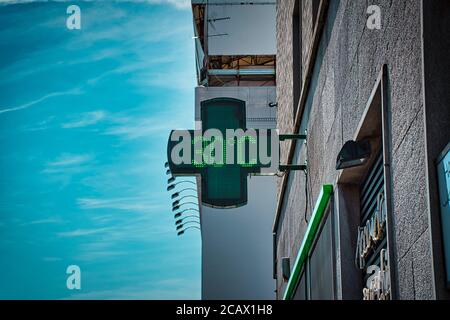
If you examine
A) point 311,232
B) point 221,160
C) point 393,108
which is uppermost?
point 221,160

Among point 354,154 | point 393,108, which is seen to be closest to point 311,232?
point 354,154

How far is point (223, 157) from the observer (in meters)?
13.9

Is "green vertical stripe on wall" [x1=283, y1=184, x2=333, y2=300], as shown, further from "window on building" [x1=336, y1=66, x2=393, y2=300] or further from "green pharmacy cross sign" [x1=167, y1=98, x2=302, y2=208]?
"green pharmacy cross sign" [x1=167, y1=98, x2=302, y2=208]

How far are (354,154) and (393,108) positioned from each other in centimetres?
178

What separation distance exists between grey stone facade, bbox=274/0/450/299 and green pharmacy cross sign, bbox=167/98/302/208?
650 mm

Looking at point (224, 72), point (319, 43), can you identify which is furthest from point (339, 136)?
A: point (224, 72)

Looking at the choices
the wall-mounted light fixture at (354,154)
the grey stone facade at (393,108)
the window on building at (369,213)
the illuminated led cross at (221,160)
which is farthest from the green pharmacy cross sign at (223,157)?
the wall-mounted light fixture at (354,154)

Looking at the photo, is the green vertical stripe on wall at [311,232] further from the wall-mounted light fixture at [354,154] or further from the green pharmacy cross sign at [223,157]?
the wall-mounted light fixture at [354,154]

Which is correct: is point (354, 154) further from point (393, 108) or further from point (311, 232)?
point (311, 232)

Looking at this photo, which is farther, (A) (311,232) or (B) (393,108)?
(A) (311,232)

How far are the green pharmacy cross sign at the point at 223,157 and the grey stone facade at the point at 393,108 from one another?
650mm

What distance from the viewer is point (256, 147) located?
13883 mm

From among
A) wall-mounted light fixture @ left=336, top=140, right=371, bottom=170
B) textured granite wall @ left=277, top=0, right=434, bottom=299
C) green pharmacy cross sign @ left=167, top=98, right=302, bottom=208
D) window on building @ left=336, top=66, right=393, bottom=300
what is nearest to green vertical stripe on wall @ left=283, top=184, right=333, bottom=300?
textured granite wall @ left=277, top=0, right=434, bottom=299

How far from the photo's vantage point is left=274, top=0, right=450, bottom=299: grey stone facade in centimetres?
604
